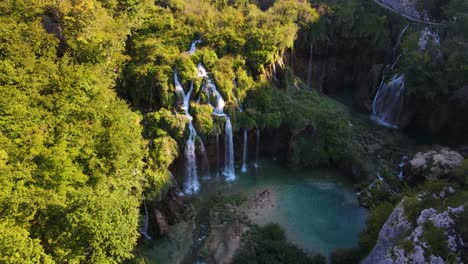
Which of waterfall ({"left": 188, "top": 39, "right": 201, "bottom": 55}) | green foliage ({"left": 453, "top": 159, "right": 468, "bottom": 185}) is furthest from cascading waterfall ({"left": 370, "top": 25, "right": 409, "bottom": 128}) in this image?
waterfall ({"left": 188, "top": 39, "right": 201, "bottom": 55})

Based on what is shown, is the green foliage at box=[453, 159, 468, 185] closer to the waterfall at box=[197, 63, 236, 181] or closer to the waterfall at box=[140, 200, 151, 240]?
the waterfall at box=[197, 63, 236, 181]

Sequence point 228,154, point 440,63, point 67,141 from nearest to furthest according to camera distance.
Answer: point 67,141, point 228,154, point 440,63

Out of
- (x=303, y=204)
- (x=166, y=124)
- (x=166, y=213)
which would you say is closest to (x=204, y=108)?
(x=166, y=124)

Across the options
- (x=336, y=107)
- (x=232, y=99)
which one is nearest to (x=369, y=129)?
(x=336, y=107)

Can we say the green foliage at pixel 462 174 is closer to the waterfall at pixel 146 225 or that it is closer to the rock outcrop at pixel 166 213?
the rock outcrop at pixel 166 213

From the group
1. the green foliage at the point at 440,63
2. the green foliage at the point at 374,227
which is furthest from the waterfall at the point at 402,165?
the green foliage at the point at 374,227

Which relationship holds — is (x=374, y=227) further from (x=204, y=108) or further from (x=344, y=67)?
(x=344, y=67)
